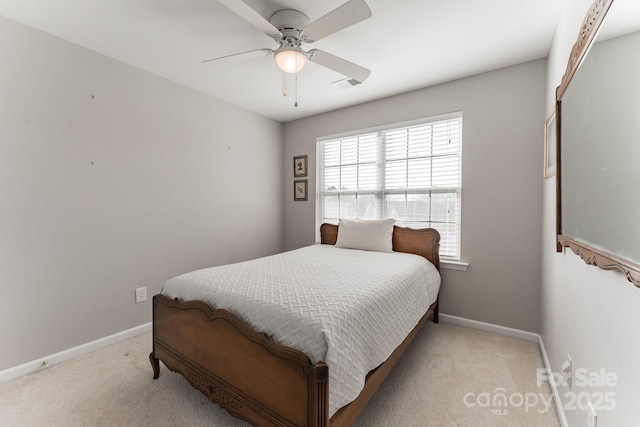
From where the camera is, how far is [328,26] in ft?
5.20

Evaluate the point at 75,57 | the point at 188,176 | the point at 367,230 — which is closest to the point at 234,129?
the point at 188,176

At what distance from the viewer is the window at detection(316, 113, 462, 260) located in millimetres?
2895

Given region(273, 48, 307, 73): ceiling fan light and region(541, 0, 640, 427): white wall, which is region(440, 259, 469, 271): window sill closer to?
region(541, 0, 640, 427): white wall

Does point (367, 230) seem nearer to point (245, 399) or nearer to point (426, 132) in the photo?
point (426, 132)

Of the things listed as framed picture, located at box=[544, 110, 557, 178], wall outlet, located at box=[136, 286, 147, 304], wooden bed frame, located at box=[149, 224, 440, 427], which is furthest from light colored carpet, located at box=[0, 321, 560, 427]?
framed picture, located at box=[544, 110, 557, 178]

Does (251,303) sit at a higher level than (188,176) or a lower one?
lower

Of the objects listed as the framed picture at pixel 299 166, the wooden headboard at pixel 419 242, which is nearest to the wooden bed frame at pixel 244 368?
the wooden headboard at pixel 419 242

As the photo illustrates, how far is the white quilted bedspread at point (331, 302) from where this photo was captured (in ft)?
4.05

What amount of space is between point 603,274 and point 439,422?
1.15m

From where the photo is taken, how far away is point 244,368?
1.37 m

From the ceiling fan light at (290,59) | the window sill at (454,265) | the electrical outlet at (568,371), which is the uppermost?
the ceiling fan light at (290,59)

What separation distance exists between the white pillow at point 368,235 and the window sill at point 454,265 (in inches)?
21.2

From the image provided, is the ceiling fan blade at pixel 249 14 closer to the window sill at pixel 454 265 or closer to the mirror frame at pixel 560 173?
the mirror frame at pixel 560 173

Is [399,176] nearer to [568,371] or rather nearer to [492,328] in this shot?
[492,328]
